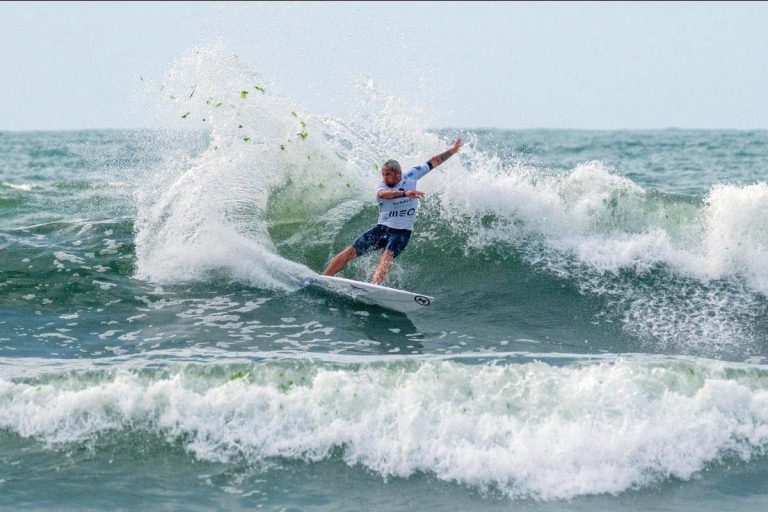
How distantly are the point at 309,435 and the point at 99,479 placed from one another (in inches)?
62.4

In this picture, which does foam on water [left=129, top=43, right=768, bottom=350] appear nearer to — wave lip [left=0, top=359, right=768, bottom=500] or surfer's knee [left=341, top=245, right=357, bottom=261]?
surfer's knee [left=341, top=245, right=357, bottom=261]

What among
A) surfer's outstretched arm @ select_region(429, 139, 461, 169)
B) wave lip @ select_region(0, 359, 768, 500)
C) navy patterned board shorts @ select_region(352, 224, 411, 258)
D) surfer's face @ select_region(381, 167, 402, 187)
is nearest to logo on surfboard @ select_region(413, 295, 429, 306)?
navy patterned board shorts @ select_region(352, 224, 411, 258)

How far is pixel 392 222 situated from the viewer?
1001 cm

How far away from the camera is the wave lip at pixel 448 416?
620cm

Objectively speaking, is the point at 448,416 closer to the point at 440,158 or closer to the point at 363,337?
the point at 363,337

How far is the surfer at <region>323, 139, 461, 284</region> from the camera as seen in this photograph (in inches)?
388

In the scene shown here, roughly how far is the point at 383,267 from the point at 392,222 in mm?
562

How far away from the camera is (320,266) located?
1120 cm

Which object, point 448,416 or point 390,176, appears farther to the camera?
point 390,176

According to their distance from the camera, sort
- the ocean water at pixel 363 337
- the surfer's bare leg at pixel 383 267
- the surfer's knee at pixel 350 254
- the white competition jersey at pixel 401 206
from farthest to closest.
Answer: the surfer's knee at pixel 350 254, the white competition jersey at pixel 401 206, the surfer's bare leg at pixel 383 267, the ocean water at pixel 363 337

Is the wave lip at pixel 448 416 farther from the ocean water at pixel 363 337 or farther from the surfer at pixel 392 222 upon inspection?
the surfer at pixel 392 222

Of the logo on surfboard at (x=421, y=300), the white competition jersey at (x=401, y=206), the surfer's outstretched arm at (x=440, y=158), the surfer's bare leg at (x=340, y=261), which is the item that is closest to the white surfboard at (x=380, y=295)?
the logo on surfboard at (x=421, y=300)

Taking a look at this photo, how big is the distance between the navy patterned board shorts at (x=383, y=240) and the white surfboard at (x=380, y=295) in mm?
484

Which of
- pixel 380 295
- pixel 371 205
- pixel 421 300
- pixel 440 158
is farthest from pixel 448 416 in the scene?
pixel 371 205
